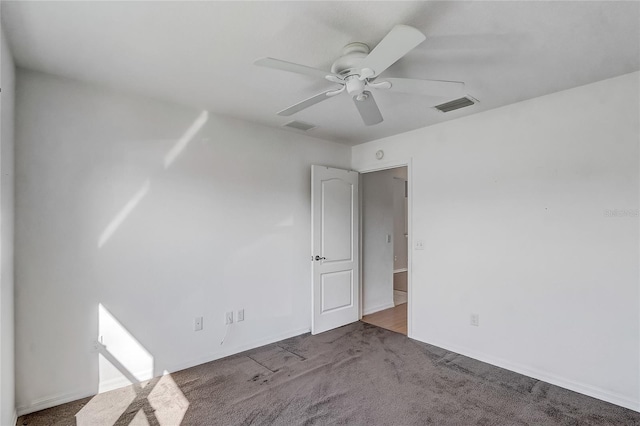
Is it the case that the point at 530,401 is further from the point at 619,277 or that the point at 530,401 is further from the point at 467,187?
the point at 467,187

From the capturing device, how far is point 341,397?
8.30ft

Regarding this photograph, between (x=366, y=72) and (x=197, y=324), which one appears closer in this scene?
(x=366, y=72)

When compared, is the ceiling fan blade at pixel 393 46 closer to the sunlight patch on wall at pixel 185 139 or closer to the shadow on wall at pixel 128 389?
the sunlight patch on wall at pixel 185 139

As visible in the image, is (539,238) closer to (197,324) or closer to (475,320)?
(475,320)

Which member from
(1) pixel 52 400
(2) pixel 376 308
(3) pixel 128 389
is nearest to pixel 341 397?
(3) pixel 128 389

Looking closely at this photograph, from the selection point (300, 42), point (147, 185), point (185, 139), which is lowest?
point (147, 185)

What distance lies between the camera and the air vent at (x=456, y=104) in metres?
2.93

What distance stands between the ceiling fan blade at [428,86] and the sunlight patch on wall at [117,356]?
2816 millimetres

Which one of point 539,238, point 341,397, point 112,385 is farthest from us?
point 539,238

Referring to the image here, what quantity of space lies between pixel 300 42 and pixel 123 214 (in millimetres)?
2021

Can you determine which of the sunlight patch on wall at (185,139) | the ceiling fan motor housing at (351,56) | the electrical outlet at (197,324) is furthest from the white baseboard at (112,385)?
the ceiling fan motor housing at (351,56)

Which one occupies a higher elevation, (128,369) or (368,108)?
(368,108)

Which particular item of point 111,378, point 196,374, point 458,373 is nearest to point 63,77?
point 111,378

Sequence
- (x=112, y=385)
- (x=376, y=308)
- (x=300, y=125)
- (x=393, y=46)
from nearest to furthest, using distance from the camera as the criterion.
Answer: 1. (x=393, y=46)
2. (x=112, y=385)
3. (x=300, y=125)
4. (x=376, y=308)
